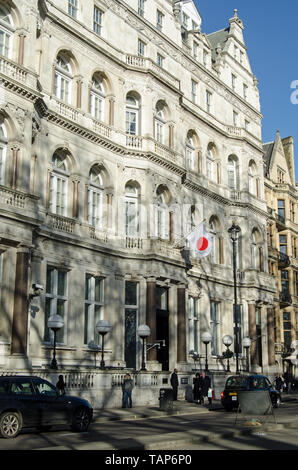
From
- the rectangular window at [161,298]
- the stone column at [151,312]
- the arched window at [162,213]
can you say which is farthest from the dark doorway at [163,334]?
the arched window at [162,213]

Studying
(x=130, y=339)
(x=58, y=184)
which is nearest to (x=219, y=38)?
(x=58, y=184)

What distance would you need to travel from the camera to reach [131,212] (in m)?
36.1

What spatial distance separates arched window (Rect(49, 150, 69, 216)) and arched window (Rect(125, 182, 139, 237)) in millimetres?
4886

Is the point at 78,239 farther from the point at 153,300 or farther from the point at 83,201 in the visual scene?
the point at 153,300

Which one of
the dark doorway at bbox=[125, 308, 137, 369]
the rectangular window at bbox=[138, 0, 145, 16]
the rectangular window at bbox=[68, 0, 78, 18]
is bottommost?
the dark doorway at bbox=[125, 308, 137, 369]

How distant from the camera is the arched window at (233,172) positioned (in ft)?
162

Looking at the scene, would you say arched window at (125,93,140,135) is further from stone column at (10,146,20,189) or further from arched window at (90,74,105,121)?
stone column at (10,146,20,189)

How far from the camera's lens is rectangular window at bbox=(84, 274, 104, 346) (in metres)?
32.4

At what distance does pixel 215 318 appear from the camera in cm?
4462

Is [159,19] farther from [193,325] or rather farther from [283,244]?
[283,244]

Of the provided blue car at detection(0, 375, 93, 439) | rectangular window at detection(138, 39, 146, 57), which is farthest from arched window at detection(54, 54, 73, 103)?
blue car at detection(0, 375, 93, 439)

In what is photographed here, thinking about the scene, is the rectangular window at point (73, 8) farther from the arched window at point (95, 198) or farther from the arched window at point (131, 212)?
the arched window at point (131, 212)
